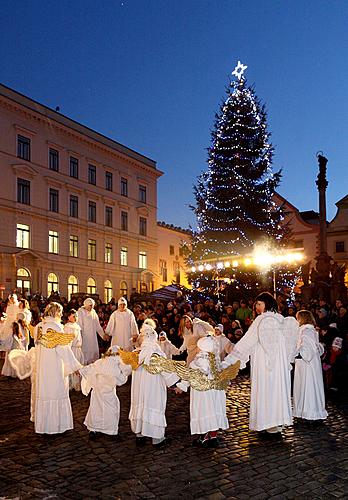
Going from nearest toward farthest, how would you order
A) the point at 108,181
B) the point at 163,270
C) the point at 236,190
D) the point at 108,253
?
the point at 236,190, the point at 108,253, the point at 108,181, the point at 163,270

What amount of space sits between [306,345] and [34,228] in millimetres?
32805

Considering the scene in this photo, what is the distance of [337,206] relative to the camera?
4866 cm

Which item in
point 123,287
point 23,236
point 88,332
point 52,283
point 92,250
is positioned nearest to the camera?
point 88,332

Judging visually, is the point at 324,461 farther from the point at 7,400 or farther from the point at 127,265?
the point at 127,265

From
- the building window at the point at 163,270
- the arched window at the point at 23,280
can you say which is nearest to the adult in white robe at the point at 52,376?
the arched window at the point at 23,280

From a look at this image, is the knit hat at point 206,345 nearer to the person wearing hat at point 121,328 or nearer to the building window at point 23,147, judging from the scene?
the person wearing hat at point 121,328

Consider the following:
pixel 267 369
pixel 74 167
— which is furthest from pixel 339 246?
pixel 267 369

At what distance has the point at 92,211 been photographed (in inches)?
1821

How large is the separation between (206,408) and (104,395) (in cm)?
151

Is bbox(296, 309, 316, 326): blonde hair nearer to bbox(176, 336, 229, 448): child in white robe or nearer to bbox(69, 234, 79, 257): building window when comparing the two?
bbox(176, 336, 229, 448): child in white robe

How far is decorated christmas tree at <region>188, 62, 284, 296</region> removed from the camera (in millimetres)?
28062

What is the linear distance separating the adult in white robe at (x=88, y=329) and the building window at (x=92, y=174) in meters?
32.8

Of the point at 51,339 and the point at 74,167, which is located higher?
the point at 74,167

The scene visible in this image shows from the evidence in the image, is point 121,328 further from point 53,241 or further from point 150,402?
point 53,241
